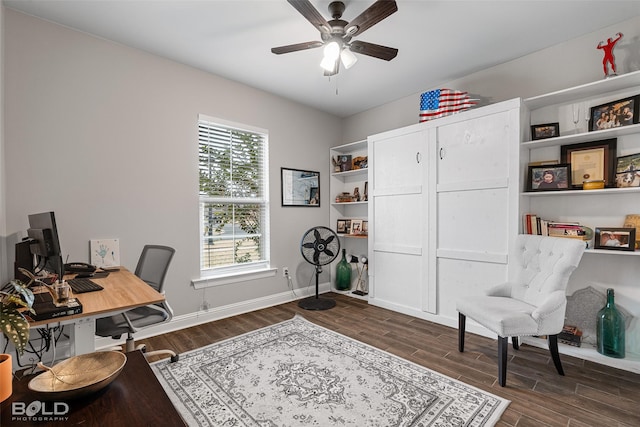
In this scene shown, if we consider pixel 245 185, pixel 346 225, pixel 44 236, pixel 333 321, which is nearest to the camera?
pixel 44 236

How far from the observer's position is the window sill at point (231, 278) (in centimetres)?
306

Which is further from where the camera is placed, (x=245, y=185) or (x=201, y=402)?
(x=245, y=185)

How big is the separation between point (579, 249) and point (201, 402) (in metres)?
2.65

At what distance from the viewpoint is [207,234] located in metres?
3.19

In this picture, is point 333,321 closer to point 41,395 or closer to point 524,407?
point 524,407

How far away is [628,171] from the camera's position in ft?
7.15

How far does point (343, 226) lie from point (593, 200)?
267 cm

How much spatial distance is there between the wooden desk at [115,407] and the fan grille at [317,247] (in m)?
2.65

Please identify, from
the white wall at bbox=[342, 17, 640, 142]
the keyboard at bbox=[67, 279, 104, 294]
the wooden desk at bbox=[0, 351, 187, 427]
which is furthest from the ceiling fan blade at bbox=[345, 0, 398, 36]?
the keyboard at bbox=[67, 279, 104, 294]

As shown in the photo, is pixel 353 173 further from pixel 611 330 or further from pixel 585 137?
pixel 611 330

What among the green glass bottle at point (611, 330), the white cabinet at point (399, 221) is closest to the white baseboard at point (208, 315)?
the white cabinet at point (399, 221)

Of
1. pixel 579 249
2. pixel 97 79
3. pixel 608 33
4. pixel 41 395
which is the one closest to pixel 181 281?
pixel 97 79

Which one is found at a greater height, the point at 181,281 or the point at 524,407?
the point at 181,281

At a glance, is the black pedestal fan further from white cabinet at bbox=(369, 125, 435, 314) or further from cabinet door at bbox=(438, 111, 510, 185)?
cabinet door at bbox=(438, 111, 510, 185)
